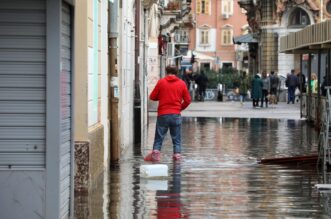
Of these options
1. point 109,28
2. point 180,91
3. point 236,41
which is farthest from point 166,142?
point 236,41

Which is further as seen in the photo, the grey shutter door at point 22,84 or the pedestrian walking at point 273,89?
the pedestrian walking at point 273,89

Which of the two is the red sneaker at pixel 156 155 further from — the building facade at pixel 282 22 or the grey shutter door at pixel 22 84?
the building facade at pixel 282 22

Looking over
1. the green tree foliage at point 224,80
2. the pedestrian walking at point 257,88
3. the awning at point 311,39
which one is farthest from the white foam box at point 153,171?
the green tree foliage at point 224,80

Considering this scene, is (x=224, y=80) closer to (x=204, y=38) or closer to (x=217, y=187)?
(x=217, y=187)

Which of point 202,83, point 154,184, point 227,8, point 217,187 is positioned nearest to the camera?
point 217,187

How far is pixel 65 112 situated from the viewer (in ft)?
33.9

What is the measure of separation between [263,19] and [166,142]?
39764mm

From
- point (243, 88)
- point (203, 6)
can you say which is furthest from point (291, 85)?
point (203, 6)

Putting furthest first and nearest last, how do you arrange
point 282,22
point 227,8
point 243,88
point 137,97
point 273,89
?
point 227,8 < point 282,22 < point 243,88 < point 273,89 < point 137,97

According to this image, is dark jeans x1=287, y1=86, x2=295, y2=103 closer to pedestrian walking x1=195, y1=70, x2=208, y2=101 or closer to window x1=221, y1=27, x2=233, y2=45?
pedestrian walking x1=195, y1=70, x2=208, y2=101

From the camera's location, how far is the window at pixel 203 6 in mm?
107750

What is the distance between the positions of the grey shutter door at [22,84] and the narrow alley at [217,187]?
1967mm

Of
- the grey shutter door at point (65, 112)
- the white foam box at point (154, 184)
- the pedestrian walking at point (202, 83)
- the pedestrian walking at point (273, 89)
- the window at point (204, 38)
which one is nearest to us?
the grey shutter door at point (65, 112)

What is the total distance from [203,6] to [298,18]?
156 ft
